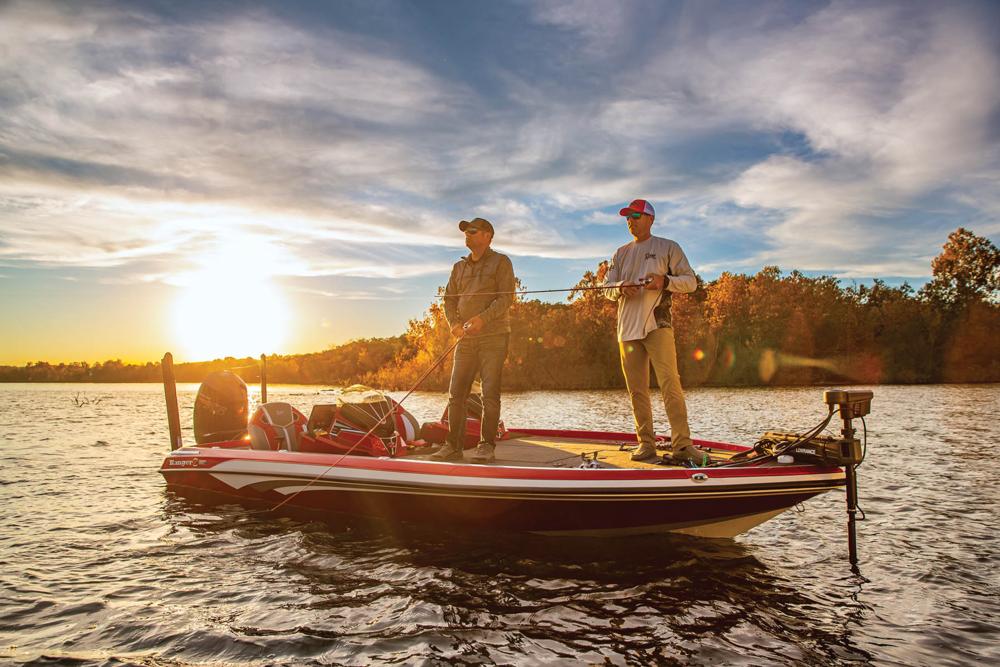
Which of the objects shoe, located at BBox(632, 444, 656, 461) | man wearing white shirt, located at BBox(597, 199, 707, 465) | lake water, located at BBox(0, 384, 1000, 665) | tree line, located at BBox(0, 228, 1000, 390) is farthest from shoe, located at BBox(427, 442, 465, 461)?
tree line, located at BBox(0, 228, 1000, 390)

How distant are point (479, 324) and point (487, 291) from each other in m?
0.47

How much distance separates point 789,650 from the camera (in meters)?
4.52

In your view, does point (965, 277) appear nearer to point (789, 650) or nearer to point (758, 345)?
point (758, 345)

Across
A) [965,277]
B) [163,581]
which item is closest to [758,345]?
[965,277]

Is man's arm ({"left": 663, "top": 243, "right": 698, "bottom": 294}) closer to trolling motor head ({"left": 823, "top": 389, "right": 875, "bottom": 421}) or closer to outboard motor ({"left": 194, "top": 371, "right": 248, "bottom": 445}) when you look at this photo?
trolling motor head ({"left": 823, "top": 389, "right": 875, "bottom": 421})

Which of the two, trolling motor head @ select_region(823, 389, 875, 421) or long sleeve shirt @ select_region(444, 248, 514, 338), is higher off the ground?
long sleeve shirt @ select_region(444, 248, 514, 338)

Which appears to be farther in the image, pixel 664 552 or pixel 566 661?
pixel 664 552

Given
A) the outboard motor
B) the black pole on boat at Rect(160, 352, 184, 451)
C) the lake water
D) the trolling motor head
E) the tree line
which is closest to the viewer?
the lake water

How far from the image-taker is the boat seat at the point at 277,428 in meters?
8.60

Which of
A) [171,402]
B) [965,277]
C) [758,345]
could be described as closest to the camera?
[171,402]

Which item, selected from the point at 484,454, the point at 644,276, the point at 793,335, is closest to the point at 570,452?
the point at 484,454

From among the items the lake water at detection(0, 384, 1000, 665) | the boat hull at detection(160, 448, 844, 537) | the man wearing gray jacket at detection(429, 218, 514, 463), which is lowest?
the lake water at detection(0, 384, 1000, 665)

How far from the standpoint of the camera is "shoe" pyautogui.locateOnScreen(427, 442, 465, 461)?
7.38m

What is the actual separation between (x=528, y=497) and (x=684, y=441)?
176cm
